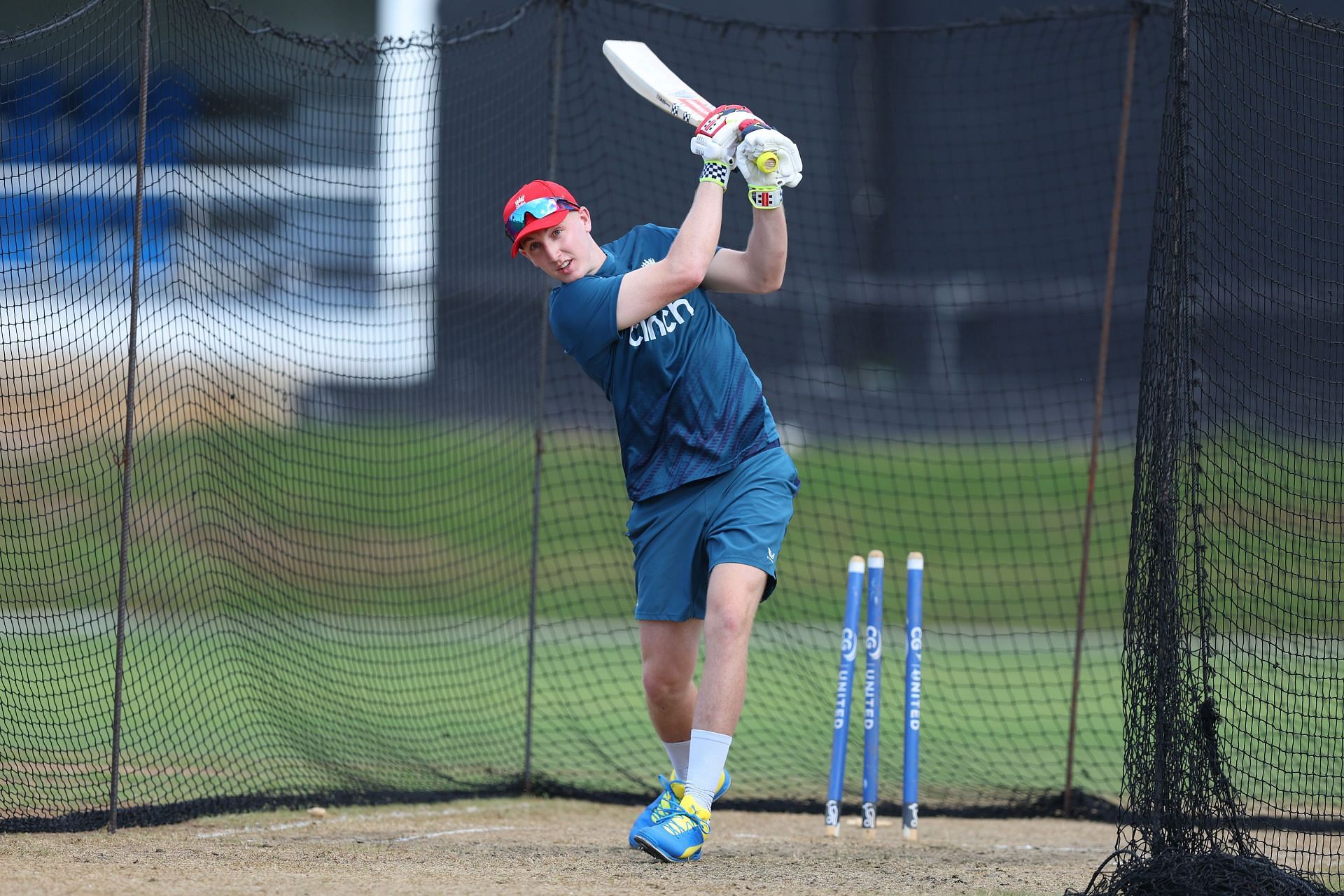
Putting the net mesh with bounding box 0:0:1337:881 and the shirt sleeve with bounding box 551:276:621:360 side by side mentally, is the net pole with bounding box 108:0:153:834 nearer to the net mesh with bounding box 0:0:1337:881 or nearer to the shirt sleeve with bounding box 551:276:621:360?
the net mesh with bounding box 0:0:1337:881

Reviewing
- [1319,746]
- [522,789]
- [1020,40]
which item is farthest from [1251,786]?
[1020,40]

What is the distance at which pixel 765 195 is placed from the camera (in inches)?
186

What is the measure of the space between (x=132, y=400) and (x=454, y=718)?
11.6 feet

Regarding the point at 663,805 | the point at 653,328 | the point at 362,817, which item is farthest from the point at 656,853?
the point at 362,817

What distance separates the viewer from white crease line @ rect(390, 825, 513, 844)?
5293mm

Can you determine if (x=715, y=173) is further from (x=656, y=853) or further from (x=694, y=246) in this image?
(x=656, y=853)

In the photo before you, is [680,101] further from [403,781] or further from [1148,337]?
[403,781]

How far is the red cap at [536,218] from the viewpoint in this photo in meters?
4.75

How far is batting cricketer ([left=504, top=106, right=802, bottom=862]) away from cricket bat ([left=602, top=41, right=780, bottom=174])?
16cm

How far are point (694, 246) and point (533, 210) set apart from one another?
0.58 m

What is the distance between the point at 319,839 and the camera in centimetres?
516

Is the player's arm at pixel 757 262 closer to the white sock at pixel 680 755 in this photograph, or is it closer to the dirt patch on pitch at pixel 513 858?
the white sock at pixel 680 755

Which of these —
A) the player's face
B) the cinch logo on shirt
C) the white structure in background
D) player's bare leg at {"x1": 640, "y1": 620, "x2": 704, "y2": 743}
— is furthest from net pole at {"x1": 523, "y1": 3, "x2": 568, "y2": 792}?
the white structure in background

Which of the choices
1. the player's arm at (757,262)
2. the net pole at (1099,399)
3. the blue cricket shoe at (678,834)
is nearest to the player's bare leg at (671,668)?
the blue cricket shoe at (678,834)
